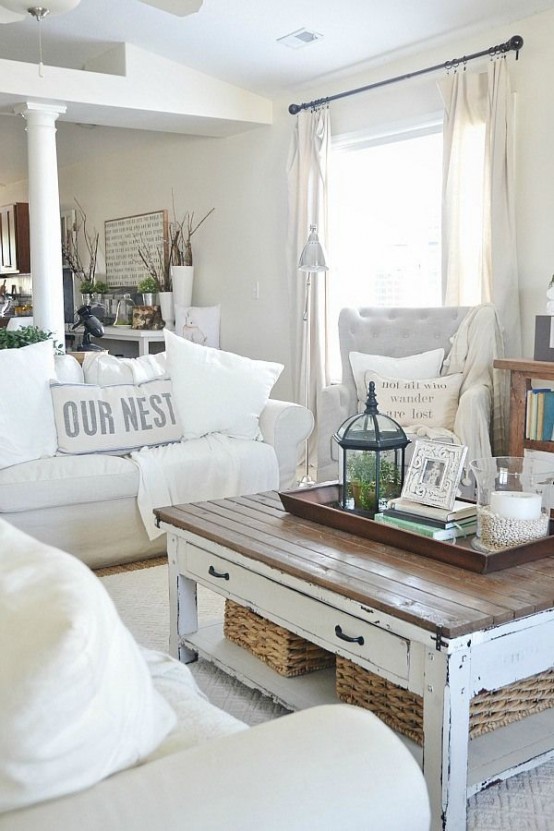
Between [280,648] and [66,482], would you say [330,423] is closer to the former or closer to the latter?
[66,482]

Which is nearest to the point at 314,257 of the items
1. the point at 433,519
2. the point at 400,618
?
the point at 433,519

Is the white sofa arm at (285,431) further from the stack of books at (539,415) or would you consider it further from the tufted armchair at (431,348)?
the stack of books at (539,415)

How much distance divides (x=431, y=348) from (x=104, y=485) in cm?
188

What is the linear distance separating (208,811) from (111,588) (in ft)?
8.24

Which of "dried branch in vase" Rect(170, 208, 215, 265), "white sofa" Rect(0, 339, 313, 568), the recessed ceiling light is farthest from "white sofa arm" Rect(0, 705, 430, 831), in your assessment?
"dried branch in vase" Rect(170, 208, 215, 265)

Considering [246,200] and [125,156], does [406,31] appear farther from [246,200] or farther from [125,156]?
[125,156]

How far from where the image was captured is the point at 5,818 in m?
0.83

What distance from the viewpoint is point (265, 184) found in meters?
6.07

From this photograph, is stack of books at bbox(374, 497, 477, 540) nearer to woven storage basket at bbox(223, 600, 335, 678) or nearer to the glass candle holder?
the glass candle holder

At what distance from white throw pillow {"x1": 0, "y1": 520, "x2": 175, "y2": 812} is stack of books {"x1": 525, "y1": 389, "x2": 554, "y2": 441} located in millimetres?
3297

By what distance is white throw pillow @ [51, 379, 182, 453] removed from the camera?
355cm

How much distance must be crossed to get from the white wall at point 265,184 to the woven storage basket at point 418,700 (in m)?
2.62

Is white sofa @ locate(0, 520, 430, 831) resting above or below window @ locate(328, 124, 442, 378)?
below

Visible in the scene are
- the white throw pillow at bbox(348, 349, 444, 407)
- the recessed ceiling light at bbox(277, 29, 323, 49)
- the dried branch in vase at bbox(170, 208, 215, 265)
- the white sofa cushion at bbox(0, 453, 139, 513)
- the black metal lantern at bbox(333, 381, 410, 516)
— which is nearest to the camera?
the black metal lantern at bbox(333, 381, 410, 516)
